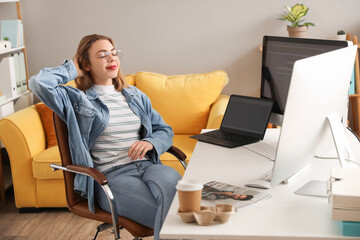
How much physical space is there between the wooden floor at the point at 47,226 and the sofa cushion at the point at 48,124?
18.8 inches

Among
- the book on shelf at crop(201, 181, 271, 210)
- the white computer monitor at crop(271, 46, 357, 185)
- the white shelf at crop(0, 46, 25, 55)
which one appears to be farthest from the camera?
the white shelf at crop(0, 46, 25, 55)

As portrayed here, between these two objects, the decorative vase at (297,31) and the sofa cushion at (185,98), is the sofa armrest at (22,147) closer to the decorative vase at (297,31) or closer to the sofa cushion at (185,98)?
the sofa cushion at (185,98)

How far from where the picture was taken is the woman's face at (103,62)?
2.59 m

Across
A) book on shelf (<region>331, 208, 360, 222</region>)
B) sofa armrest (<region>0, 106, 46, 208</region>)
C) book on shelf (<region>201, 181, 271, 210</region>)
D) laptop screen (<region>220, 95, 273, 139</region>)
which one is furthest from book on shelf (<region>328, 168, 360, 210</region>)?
sofa armrest (<region>0, 106, 46, 208</region>)

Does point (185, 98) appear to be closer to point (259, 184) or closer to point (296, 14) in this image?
point (296, 14)

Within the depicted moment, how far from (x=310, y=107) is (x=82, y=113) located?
3.95 feet

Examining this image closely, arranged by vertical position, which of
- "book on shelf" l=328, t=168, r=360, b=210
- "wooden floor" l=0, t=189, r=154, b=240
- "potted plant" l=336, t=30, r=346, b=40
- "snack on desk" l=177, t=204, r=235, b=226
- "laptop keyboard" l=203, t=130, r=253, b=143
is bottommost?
"wooden floor" l=0, t=189, r=154, b=240

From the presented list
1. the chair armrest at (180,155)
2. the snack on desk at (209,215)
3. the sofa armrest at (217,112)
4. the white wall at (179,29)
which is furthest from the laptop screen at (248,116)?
the white wall at (179,29)

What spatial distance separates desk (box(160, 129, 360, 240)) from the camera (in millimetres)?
1448

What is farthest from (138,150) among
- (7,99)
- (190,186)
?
(7,99)

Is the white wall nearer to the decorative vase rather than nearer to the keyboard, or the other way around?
the decorative vase

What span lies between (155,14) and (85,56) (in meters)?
1.77

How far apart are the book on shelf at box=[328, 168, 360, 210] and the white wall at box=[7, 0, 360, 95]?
2771 millimetres

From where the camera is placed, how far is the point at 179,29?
4289mm
